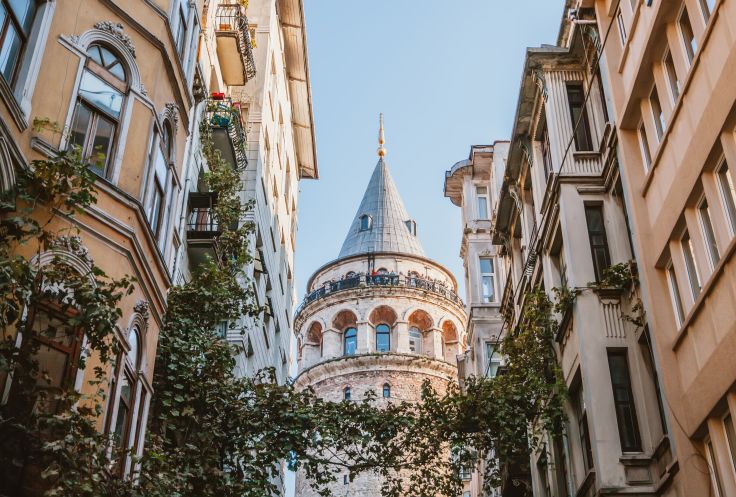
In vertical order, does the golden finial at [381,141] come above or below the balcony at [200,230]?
above

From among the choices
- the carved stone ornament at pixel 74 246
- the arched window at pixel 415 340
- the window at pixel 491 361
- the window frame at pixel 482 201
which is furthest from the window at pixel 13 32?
the arched window at pixel 415 340

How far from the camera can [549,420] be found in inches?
780

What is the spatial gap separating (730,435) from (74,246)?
27.8 feet

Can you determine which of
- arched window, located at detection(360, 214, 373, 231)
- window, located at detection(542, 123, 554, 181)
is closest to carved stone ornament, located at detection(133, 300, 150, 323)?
window, located at detection(542, 123, 554, 181)

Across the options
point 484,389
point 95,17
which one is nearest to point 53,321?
point 95,17

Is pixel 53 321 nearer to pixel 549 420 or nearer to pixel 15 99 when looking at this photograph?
pixel 15 99

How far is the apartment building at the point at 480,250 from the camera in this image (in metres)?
34.7

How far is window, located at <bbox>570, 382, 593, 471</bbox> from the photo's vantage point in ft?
60.2

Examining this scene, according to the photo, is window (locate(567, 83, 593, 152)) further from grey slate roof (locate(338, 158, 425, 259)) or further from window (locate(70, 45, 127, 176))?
grey slate roof (locate(338, 158, 425, 259))

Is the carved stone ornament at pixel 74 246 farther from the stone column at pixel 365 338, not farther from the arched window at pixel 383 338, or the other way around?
the arched window at pixel 383 338

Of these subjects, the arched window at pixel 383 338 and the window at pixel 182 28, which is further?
the arched window at pixel 383 338

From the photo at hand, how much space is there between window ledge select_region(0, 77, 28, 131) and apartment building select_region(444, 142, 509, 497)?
2288 cm

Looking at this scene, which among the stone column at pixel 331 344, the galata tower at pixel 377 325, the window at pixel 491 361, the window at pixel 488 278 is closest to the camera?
the window at pixel 491 361

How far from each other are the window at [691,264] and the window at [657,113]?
2072mm
